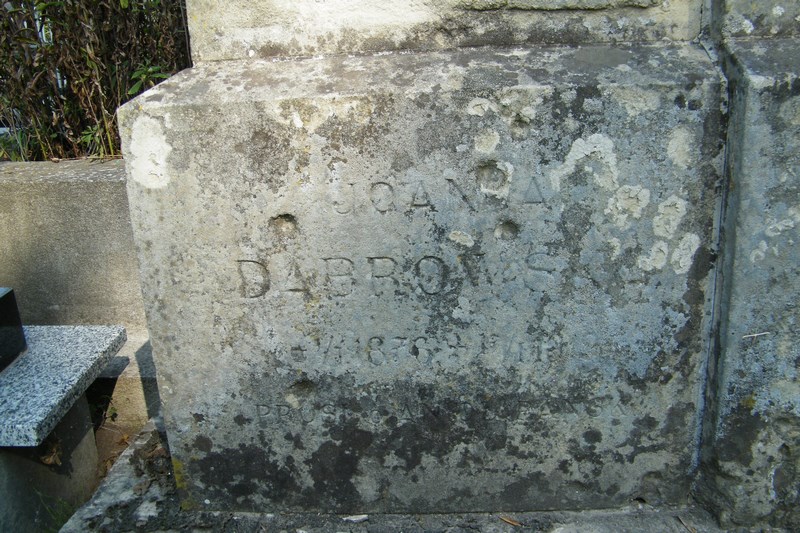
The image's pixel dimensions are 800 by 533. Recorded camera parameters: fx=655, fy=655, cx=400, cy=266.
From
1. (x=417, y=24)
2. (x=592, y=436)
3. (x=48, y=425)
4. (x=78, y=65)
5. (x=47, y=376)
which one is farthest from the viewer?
(x=78, y=65)

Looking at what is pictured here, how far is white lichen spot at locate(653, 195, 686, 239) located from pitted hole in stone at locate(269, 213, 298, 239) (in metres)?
0.96

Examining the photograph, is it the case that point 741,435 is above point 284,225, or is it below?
below

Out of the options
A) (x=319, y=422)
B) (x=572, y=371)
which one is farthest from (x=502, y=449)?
(x=319, y=422)

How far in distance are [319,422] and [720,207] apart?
127cm

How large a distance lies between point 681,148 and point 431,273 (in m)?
0.72

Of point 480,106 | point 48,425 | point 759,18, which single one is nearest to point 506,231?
point 480,106

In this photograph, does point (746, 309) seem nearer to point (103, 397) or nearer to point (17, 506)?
point (17, 506)

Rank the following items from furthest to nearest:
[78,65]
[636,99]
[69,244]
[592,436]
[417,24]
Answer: [78,65] → [69,244] → [592,436] → [417,24] → [636,99]

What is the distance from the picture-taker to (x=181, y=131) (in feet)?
5.53

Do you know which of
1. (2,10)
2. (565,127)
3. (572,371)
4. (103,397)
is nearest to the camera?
(565,127)

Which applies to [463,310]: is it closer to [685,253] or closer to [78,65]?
[685,253]

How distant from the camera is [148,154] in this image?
1707 mm

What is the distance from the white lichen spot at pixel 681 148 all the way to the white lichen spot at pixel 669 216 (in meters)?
0.09

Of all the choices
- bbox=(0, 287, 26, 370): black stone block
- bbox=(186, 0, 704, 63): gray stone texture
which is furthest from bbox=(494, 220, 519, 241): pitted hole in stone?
bbox=(0, 287, 26, 370): black stone block
